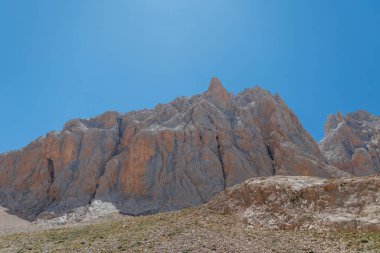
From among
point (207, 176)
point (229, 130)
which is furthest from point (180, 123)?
point (207, 176)

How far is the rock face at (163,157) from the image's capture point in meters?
65.4

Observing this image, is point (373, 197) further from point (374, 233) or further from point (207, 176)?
point (207, 176)


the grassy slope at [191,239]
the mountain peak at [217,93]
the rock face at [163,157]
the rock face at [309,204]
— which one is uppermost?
the mountain peak at [217,93]

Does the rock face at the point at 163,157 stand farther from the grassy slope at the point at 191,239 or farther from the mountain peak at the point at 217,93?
the grassy slope at the point at 191,239

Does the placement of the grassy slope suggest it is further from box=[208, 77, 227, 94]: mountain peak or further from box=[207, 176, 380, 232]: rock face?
box=[208, 77, 227, 94]: mountain peak

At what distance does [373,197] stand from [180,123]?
54.8 metres

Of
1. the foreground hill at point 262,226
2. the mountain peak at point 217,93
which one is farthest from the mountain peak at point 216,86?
the foreground hill at point 262,226

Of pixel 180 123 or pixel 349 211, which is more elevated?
pixel 180 123

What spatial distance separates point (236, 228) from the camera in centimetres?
2614

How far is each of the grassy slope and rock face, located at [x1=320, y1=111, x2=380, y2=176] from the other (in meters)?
66.5

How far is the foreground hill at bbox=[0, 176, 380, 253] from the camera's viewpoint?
21.8m

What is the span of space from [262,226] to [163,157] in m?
45.7

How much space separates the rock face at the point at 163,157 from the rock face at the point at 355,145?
1765 cm

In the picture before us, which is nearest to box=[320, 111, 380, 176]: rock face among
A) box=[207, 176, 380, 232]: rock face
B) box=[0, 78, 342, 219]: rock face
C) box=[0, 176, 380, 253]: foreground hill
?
box=[0, 78, 342, 219]: rock face
